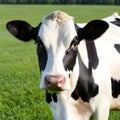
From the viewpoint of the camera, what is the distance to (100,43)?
5.73 meters

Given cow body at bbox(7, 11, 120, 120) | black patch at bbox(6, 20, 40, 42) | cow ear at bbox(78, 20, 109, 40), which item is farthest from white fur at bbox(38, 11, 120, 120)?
black patch at bbox(6, 20, 40, 42)

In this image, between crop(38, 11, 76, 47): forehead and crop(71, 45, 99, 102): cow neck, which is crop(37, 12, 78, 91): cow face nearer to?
crop(38, 11, 76, 47): forehead

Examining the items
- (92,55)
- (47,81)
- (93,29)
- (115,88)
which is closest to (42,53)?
(47,81)

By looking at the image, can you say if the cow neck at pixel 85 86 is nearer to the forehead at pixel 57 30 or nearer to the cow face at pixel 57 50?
the cow face at pixel 57 50

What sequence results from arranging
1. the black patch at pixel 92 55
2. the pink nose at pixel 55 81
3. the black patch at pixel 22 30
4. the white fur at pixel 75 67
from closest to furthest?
the pink nose at pixel 55 81
the white fur at pixel 75 67
the black patch at pixel 22 30
the black patch at pixel 92 55

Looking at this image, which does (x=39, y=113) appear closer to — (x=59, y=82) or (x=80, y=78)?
(x=80, y=78)

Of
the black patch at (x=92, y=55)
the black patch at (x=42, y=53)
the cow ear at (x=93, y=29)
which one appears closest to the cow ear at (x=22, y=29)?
the black patch at (x=42, y=53)

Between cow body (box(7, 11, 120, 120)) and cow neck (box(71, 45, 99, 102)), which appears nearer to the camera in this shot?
cow body (box(7, 11, 120, 120))

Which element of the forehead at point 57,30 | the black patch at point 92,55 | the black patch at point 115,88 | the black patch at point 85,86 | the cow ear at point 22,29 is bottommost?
the black patch at point 115,88

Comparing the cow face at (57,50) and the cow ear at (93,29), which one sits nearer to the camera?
the cow face at (57,50)

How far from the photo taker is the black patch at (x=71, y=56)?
4734 millimetres

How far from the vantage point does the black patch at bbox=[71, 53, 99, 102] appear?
5.29 m

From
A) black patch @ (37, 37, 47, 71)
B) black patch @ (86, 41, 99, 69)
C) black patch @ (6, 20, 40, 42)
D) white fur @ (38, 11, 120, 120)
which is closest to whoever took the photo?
white fur @ (38, 11, 120, 120)

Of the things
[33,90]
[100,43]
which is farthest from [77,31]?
[33,90]
